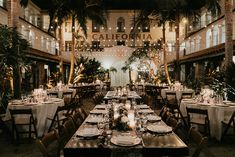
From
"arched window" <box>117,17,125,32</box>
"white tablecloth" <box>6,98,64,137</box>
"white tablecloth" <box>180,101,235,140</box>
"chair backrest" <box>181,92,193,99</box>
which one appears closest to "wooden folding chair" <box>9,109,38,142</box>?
"white tablecloth" <box>6,98,64,137</box>

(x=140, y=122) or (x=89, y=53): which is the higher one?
(x=89, y=53)

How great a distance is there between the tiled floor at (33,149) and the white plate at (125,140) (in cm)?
282

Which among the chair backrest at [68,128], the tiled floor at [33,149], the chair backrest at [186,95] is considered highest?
the chair backrest at [186,95]

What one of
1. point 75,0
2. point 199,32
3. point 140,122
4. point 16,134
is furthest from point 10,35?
point 199,32

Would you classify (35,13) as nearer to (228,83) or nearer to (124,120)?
(228,83)

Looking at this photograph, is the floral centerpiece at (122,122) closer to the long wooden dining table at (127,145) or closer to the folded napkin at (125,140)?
the long wooden dining table at (127,145)

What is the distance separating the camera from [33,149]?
230 inches

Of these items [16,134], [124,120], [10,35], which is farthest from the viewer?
[10,35]

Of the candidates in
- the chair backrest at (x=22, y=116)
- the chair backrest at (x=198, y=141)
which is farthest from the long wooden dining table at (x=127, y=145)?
the chair backrest at (x=22, y=116)

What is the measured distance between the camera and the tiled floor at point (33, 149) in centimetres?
551

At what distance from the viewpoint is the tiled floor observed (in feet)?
18.1

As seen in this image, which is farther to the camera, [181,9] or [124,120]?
[181,9]

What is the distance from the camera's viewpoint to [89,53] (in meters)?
26.5

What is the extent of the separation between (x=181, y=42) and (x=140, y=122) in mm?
26189
